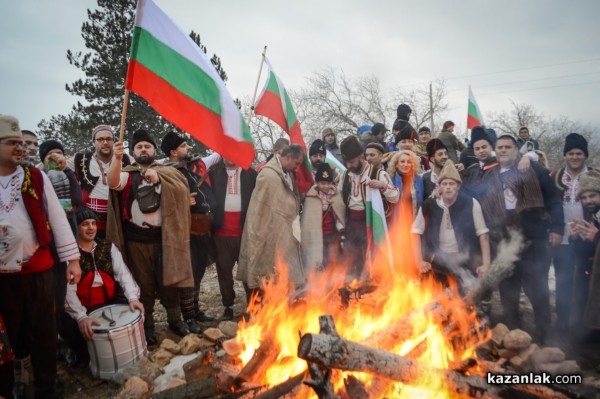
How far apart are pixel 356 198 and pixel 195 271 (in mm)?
2668

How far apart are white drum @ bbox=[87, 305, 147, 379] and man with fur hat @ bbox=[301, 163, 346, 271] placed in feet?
8.16

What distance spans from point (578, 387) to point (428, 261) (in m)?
2.01

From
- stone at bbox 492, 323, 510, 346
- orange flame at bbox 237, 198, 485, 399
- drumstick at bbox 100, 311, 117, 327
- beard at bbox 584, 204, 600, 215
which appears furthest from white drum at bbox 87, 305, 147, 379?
beard at bbox 584, 204, 600, 215

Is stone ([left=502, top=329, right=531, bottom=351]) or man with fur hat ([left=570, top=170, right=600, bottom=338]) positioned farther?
man with fur hat ([left=570, top=170, right=600, bottom=338])

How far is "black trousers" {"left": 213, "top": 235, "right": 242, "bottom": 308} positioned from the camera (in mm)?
5188

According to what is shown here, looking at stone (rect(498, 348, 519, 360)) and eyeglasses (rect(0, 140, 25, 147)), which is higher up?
eyeglasses (rect(0, 140, 25, 147))

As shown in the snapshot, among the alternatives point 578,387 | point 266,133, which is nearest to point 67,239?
point 578,387

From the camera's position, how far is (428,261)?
180 inches

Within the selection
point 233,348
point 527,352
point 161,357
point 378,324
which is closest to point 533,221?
point 527,352

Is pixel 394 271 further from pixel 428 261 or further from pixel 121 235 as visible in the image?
pixel 121 235

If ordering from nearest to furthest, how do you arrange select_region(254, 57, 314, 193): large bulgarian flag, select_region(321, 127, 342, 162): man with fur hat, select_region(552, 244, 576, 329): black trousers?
select_region(552, 244, 576, 329): black trousers
select_region(254, 57, 314, 193): large bulgarian flag
select_region(321, 127, 342, 162): man with fur hat

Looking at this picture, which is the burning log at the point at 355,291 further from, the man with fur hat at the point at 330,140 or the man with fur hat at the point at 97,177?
the man with fur hat at the point at 330,140

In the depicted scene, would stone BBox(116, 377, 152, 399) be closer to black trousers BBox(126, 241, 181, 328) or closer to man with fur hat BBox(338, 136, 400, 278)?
black trousers BBox(126, 241, 181, 328)

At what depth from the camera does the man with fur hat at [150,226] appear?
423 centimetres
